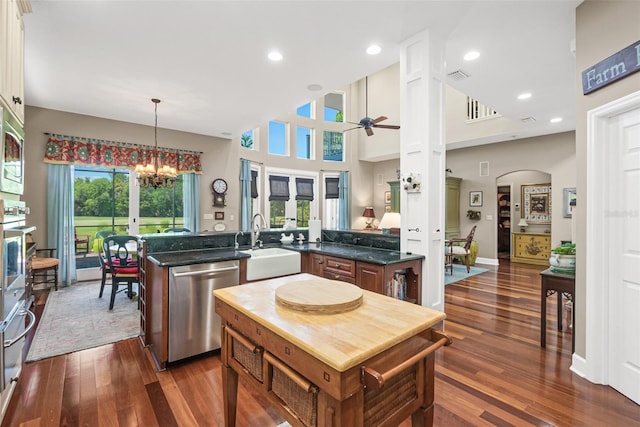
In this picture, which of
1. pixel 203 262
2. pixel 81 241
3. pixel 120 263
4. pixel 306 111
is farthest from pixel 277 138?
pixel 203 262

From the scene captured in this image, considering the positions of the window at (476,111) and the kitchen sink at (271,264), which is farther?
the window at (476,111)

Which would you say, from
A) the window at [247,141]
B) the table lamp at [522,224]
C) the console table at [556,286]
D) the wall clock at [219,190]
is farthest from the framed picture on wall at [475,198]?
the wall clock at [219,190]

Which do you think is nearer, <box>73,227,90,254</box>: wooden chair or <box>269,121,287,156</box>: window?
<box>73,227,90,254</box>: wooden chair

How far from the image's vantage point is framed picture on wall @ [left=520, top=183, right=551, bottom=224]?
754cm

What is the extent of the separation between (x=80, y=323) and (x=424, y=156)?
4.12 metres

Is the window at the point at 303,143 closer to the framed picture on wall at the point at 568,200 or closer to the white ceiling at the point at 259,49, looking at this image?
the white ceiling at the point at 259,49

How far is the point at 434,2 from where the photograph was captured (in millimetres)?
2543

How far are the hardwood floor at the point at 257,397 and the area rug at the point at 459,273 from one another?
2412 millimetres

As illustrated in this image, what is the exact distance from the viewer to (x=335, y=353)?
37.1 inches

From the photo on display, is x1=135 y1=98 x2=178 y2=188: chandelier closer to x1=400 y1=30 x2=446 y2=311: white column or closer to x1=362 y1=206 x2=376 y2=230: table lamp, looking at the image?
x1=400 y1=30 x2=446 y2=311: white column

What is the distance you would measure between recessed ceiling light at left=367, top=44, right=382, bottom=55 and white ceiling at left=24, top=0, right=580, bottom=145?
7cm

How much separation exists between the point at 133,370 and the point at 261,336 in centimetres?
182

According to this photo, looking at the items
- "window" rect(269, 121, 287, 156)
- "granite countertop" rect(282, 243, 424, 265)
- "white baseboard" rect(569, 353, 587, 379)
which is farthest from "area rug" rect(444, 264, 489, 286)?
"window" rect(269, 121, 287, 156)

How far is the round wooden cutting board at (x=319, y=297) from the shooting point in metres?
1.25
